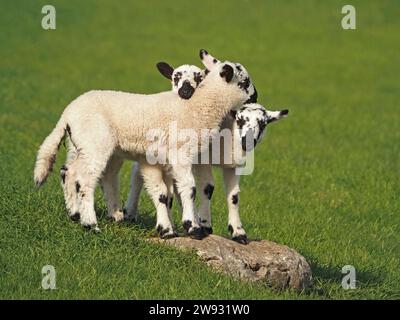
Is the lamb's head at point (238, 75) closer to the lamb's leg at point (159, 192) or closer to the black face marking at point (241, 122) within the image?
the black face marking at point (241, 122)

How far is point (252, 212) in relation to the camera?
14.9 m

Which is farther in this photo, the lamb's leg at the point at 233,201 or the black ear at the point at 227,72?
the lamb's leg at the point at 233,201

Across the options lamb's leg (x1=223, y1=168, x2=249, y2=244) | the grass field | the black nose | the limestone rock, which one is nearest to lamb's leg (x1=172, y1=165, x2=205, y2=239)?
the limestone rock

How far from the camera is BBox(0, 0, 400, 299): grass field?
10.3 metres

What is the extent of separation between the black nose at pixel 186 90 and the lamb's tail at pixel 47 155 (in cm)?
126

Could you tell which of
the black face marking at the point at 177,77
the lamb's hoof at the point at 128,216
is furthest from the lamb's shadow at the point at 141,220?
the black face marking at the point at 177,77

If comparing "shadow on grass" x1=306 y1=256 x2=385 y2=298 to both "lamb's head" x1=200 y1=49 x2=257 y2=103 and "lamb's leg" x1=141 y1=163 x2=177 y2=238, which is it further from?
"lamb's head" x1=200 y1=49 x2=257 y2=103

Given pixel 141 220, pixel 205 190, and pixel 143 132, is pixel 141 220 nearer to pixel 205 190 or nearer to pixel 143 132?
pixel 205 190

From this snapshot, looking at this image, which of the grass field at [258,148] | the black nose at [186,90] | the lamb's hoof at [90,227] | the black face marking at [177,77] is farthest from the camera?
the black face marking at [177,77]

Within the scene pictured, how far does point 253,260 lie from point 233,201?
711 millimetres

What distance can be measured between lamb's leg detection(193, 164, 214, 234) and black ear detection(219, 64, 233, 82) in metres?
0.97

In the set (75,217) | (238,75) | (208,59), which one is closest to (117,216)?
(75,217)

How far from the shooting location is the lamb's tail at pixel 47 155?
10867 millimetres
